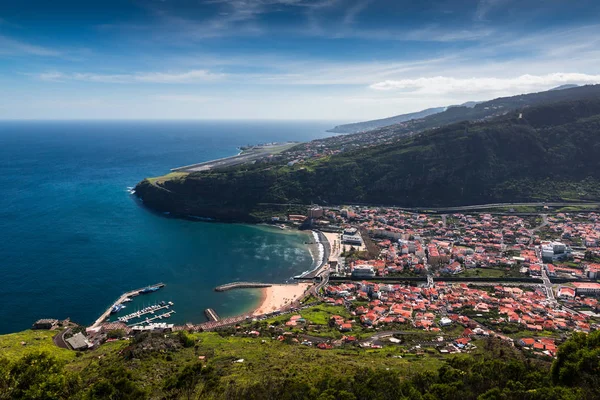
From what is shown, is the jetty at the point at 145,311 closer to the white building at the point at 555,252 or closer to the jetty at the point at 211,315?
the jetty at the point at 211,315

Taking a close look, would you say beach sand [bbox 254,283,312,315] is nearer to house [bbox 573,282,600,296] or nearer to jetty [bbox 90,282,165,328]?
jetty [bbox 90,282,165,328]

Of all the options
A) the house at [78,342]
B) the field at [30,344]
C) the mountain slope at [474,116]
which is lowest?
the house at [78,342]

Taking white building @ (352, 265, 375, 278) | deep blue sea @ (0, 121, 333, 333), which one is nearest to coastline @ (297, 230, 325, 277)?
deep blue sea @ (0, 121, 333, 333)

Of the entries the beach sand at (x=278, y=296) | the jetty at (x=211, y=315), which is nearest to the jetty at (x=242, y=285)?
Answer: the beach sand at (x=278, y=296)

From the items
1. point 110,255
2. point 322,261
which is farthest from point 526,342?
point 110,255

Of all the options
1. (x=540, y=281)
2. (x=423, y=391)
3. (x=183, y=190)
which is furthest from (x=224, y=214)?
(x=423, y=391)

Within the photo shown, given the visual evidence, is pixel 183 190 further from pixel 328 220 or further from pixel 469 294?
pixel 469 294

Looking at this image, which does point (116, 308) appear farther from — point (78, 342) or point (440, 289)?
point (440, 289)
